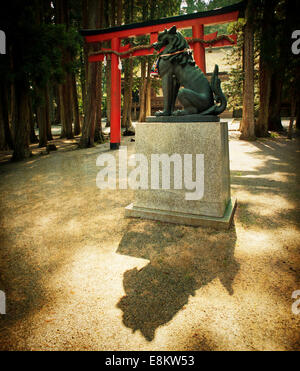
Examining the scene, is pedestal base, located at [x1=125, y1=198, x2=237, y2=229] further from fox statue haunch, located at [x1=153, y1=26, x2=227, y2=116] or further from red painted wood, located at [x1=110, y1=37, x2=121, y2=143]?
red painted wood, located at [x1=110, y1=37, x2=121, y2=143]

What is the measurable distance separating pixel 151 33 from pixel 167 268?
8423mm

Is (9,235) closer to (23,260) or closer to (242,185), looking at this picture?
(23,260)

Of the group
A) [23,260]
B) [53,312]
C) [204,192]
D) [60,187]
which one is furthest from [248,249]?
[60,187]

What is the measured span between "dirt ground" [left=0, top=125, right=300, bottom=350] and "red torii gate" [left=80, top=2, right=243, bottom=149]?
6.16 metres

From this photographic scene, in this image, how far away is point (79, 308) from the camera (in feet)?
5.97

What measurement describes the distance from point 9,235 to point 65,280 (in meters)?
1.44

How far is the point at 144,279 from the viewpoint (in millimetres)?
2133

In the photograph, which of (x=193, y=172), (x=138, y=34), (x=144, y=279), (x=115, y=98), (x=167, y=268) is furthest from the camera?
(x=115, y=98)

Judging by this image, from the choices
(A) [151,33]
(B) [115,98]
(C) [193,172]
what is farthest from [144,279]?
(B) [115,98]

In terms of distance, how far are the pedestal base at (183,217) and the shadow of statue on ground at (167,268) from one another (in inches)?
3.7

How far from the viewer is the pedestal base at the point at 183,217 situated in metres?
2.97

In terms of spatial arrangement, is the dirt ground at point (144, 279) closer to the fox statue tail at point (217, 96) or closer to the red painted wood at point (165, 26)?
the fox statue tail at point (217, 96)

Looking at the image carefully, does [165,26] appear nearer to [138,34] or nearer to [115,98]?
[138,34]

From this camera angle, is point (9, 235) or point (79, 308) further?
point (9, 235)
